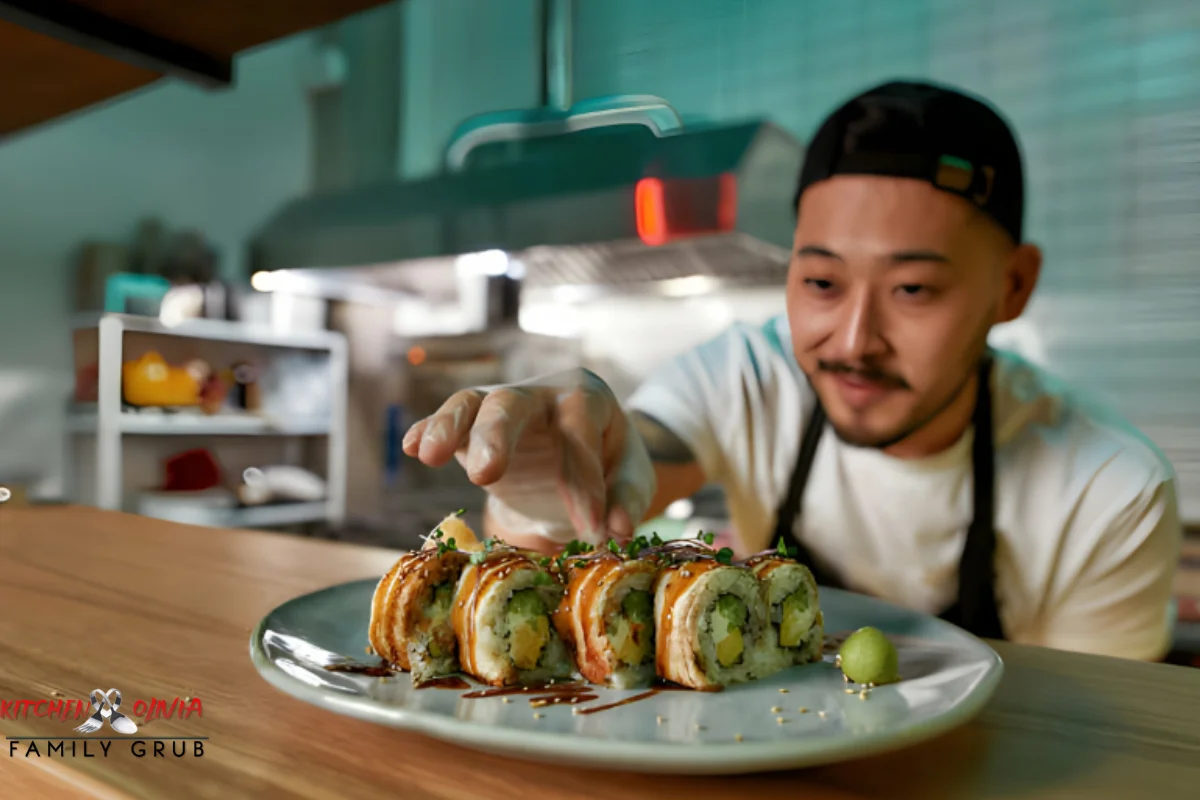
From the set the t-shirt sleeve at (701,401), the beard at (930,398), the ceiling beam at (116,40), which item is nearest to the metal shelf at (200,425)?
the ceiling beam at (116,40)

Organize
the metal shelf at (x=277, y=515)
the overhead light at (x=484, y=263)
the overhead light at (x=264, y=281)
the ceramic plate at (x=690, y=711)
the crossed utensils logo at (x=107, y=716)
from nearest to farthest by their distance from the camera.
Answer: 1. the ceramic plate at (x=690, y=711)
2. the crossed utensils logo at (x=107, y=716)
3. the overhead light at (x=484, y=263)
4. the metal shelf at (x=277, y=515)
5. the overhead light at (x=264, y=281)

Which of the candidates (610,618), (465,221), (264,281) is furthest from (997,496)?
(264,281)

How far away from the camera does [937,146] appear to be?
1.42 meters

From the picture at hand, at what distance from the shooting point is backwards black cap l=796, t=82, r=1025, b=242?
4.66 ft

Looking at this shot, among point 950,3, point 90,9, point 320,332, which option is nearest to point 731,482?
point 950,3

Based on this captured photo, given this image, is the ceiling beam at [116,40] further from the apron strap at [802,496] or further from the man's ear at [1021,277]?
the man's ear at [1021,277]

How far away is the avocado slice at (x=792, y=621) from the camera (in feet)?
2.19

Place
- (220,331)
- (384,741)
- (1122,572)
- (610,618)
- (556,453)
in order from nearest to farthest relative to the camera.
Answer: (384,741) < (610,618) < (556,453) < (1122,572) < (220,331)

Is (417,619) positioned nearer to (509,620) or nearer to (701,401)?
(509,620)

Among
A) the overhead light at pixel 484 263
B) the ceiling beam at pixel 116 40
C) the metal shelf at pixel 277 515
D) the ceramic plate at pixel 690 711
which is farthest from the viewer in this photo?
the metal shelf at pixel 277 515

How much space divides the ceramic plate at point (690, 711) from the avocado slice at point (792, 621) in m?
0.03

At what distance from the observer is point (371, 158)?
3594 mm

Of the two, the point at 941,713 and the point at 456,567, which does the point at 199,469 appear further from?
the point at 941,713

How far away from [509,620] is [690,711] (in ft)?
0.58
